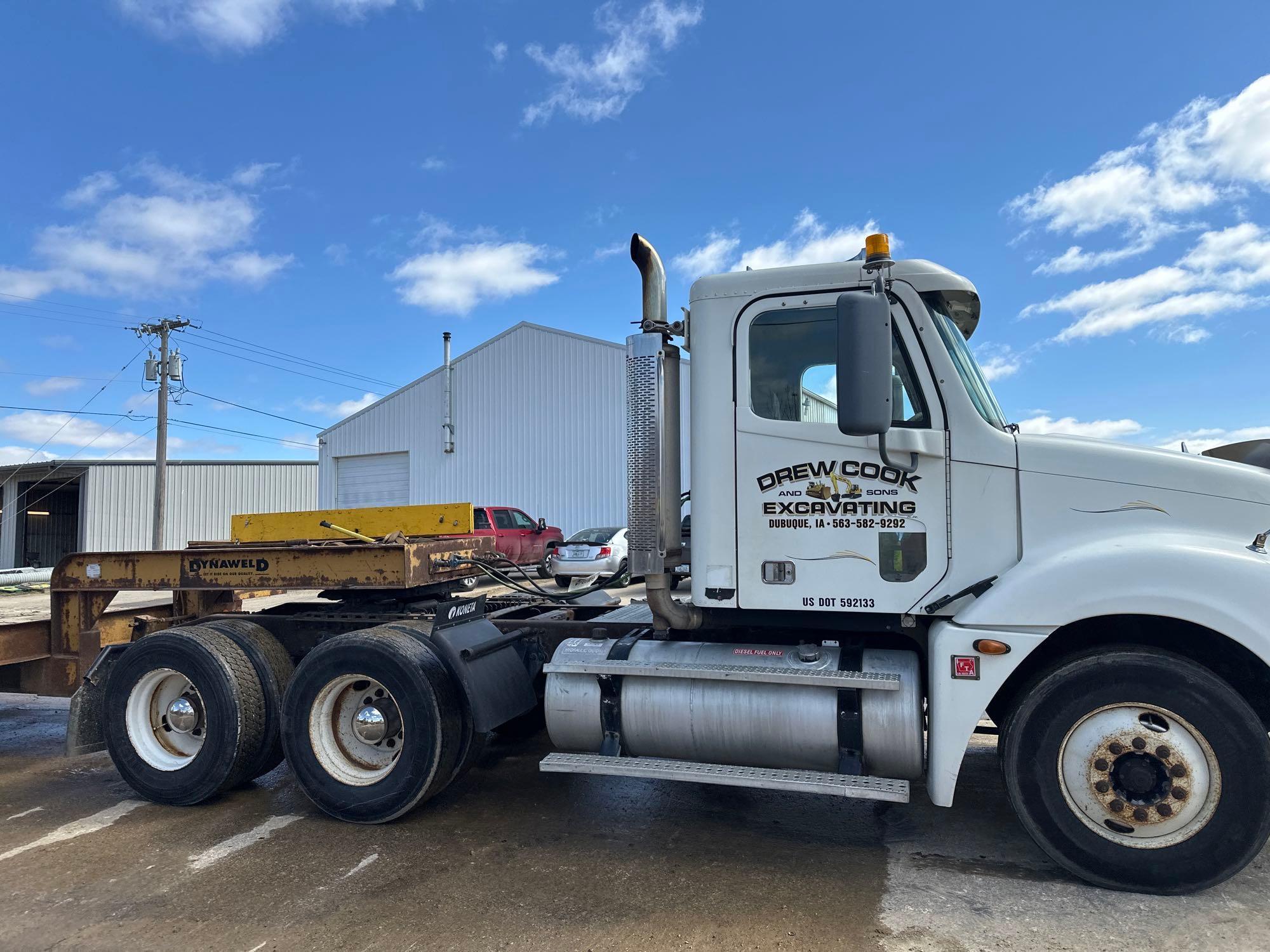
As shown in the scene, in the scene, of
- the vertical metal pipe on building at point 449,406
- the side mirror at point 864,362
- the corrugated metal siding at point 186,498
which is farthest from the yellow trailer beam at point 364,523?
the corrugated metal siding at point 186,498

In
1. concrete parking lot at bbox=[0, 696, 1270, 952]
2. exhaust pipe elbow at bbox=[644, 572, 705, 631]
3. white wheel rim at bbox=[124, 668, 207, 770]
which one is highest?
exhaust pipe elbow at bbox=[644, 572, 705, 631]

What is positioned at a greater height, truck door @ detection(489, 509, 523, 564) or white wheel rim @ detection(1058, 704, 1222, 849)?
truck door @ detection(489, 509, 523, 564)

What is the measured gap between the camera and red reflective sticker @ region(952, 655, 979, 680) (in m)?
3.71

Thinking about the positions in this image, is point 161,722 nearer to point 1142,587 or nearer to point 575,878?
point 575,878

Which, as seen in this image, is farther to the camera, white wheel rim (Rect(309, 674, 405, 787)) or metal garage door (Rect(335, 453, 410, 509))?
metal garage door (Rect(335, 453, 410, 509))

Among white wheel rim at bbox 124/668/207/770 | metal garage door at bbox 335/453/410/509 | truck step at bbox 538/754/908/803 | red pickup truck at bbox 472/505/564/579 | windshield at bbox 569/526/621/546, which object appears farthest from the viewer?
metal garage door at bbox 335/453/410/509

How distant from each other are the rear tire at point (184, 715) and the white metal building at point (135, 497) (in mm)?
33280

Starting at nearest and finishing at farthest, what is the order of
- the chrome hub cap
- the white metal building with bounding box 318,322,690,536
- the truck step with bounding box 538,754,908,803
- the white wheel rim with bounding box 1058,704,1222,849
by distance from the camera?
the white wheel rim with bounding box 1058,704,1222,849 → the truck step with bounding box 538,754,908,803 → the chrome hub cap → the white metal building with bounding box 318,322,690,536

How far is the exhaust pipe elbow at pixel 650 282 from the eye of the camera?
175 inches

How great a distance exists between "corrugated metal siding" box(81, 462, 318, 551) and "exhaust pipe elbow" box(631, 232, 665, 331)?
35.0 metres

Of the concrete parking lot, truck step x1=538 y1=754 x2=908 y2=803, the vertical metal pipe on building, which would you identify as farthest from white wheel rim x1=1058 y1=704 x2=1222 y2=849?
the vertical metal pipe on building

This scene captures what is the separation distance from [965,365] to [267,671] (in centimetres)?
455

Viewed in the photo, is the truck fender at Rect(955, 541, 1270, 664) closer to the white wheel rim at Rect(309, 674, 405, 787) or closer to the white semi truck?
the white semi truck

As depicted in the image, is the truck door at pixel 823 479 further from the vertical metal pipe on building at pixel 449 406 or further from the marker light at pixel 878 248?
the vertical metal pipe on building at pixel 449 406
